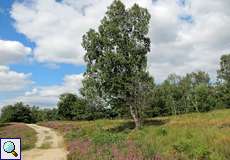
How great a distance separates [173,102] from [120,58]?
8034 cm

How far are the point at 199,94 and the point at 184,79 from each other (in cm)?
2092

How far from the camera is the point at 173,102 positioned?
124m

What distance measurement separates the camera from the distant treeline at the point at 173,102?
11169 cm

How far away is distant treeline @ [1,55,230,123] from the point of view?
111688mm

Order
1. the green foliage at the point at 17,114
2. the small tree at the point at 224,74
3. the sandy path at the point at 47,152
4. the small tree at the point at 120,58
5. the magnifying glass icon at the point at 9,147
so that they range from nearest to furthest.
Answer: the magnifying glass icon at the point at 9,147, the sandy path at the point at 47,152, the small tree at the point at 120,58, the small tree at the point at 224,74, the green foliage at the point at 17,114

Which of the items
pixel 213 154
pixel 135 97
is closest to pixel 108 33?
pixel 135 97

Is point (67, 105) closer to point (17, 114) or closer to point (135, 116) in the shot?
point (17, 114)

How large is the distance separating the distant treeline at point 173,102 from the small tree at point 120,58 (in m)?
53.7

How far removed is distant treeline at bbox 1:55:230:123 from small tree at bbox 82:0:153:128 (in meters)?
53.7

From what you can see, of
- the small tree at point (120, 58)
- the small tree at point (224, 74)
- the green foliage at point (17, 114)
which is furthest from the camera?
the green foliage at point (17, 114)

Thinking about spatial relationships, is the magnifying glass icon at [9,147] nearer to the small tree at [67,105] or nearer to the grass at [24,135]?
the grass at [24,135]

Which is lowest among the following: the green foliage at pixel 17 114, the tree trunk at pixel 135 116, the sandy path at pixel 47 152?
the sandy path at pixel 47 152

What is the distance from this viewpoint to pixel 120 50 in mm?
Answer: 47875

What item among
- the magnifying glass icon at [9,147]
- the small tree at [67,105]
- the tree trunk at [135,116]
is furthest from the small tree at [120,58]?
the small tree at [67,105]
